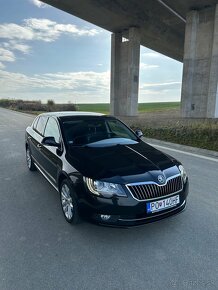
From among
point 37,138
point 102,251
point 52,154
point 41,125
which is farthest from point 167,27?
point 102,251

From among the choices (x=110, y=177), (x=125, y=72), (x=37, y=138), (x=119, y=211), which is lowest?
(x=119, y=211)

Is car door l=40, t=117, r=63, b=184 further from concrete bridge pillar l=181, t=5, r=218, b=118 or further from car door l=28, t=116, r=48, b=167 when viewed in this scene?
concrete bridge pillar l=181, t=5, r=218, b=118

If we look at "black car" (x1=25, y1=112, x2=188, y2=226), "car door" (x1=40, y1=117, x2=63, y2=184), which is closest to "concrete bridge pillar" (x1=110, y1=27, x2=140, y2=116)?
"car door" (x1=40, y1=117, x2=63, y2=184)

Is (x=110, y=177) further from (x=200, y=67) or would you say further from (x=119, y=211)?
(x=200, y=67)

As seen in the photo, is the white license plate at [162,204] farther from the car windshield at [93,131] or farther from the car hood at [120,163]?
the car windshield at [93,131]

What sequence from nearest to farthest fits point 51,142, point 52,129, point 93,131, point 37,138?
point 51,142, point 93,131, point 52,129, point 37,138

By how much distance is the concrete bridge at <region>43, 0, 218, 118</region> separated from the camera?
1820 centimetres

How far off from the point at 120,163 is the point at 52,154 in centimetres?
145

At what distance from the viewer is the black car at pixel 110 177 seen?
2.75m

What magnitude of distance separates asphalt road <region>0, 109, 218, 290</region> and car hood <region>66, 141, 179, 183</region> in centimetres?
83

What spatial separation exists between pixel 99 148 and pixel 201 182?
2636 mm

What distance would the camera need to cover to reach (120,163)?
3086 millimetres

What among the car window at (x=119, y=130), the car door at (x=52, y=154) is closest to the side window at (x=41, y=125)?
the car door at (x=52, y=154)

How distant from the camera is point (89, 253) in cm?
272
